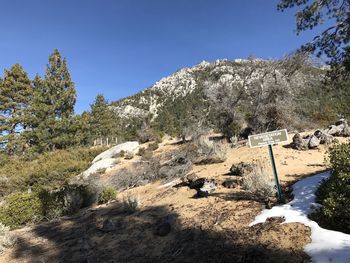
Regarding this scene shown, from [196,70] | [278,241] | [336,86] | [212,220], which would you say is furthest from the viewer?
[196,70]

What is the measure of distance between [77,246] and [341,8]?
9887mm

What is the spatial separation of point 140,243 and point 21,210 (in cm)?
741

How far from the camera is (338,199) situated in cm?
486

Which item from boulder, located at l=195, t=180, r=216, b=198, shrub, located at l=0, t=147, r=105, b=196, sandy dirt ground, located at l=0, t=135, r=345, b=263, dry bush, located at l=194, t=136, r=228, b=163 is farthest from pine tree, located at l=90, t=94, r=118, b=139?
boulder, located at l=195, t=180, r=216, b=198

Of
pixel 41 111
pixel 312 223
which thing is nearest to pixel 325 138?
pixel 312 223

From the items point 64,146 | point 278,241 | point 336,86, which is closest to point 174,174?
point 336,86

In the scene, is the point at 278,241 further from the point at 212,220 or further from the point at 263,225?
the point at 212,220

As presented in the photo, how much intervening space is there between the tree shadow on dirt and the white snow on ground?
0.25m

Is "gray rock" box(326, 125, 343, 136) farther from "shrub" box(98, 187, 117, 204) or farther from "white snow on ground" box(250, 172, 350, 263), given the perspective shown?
"shrub" box(98, 187, 117, 204)

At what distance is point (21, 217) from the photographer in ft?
39.2

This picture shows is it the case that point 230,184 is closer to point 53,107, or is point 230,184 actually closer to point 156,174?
point 156,174

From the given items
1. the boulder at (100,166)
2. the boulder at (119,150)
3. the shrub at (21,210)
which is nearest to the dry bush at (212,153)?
the shrub at (21,210)

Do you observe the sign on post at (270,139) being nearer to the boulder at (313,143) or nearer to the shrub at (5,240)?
the boulder at (313,143)

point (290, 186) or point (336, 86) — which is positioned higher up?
point (336, 86)
